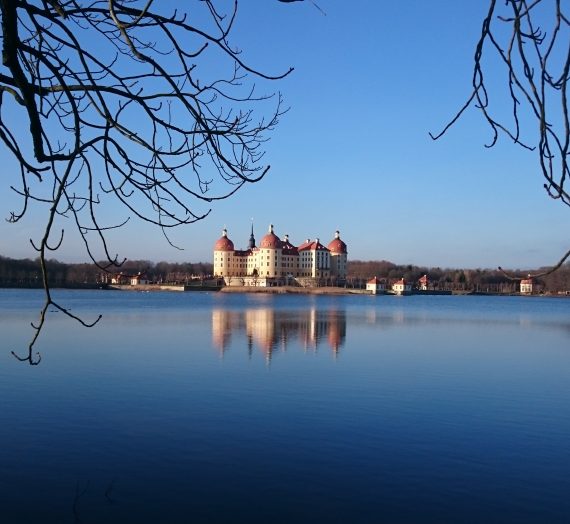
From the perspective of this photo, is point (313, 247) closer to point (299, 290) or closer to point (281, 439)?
point (299, 290)

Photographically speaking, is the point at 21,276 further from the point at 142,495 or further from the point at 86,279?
the point at 142,495

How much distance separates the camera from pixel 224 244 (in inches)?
3688

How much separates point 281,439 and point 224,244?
8667 cm

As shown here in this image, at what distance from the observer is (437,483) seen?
244 inches

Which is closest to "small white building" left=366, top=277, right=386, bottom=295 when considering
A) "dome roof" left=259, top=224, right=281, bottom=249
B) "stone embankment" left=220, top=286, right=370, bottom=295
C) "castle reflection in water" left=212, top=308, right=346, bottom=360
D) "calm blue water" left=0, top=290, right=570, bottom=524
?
"stone embankment" left=220, top=286, right=370, bottom=295

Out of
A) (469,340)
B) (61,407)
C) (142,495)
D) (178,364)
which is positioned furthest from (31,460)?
(469,340)

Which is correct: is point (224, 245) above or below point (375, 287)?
above

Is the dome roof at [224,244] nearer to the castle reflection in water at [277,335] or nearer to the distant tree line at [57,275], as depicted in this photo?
the distant tree line at [57,275]

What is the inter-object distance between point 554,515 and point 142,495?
139 inches

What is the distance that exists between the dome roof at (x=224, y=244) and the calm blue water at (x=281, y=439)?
78.7 meters

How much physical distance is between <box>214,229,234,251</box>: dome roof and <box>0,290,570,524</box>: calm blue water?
78.7 m

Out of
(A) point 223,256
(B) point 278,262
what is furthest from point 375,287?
(A) point 223,256

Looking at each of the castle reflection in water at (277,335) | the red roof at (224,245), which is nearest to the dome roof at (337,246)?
the red roof at (224,245)

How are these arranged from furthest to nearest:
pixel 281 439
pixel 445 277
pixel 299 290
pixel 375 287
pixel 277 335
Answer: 1. pixel 445 277
2. pixel 375 287
3. pixel 299 290
4. pixel 277 335
5. pixel 281 439
